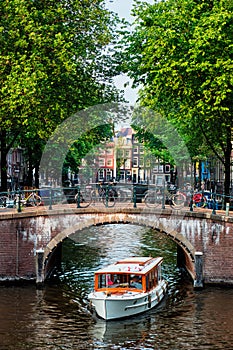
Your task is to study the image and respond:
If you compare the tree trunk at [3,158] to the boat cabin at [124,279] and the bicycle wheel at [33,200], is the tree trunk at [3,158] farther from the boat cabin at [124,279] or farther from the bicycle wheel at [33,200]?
the boat cabin at [124,279]

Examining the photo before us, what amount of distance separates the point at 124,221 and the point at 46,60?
1001cm

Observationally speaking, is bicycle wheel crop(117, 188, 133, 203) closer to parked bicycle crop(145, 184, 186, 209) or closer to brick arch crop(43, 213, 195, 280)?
parked bicycle crop(145, 184, 186, 209)

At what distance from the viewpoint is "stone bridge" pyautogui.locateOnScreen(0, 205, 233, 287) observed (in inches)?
1248

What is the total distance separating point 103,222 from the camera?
3316 cm

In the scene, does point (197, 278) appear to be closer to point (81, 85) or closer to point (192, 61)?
point (192, 61)

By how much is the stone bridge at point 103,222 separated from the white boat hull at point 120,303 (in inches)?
165

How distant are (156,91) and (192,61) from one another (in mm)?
2872

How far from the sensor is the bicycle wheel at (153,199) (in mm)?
33688

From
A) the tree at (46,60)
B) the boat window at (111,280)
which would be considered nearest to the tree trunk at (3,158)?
the tree at (46,60)

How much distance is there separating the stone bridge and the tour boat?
7.83 feet

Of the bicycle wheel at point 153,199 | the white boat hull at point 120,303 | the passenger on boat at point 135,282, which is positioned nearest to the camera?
the white boat hull at point 120,303

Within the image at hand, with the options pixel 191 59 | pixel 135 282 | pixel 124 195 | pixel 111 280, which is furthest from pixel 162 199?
pixel 191 59

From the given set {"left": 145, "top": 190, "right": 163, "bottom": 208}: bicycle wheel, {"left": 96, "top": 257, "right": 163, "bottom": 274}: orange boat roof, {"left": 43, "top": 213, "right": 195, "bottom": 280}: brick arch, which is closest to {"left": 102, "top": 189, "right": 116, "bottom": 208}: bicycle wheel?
{"left": 43, "top": 213, "right": 195, "bottom": 280}: brick arch

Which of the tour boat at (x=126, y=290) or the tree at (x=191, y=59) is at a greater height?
the tree at (x=191, y=59)
